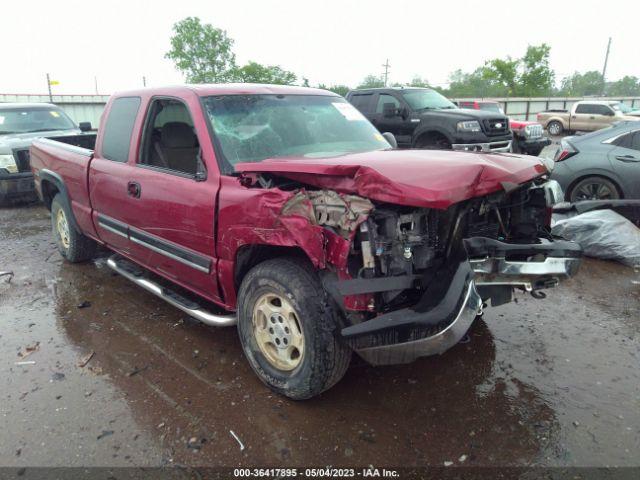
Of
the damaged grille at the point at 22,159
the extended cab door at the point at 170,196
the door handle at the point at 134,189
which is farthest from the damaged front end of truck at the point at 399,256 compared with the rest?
the damaged grille at the point at 22,159

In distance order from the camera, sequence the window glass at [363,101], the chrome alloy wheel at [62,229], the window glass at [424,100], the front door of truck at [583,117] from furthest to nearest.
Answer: the front door of truck at [583,117], the window glass at [363,101], the window glass at [424,100], the chrome alloy wheel at [62,229]

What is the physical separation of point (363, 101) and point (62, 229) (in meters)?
7.94

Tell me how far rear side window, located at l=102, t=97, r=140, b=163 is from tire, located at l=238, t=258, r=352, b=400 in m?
1.96

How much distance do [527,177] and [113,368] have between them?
3.05m

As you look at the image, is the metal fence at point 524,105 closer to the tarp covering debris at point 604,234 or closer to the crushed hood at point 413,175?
the tarp covering debris at point 604,234

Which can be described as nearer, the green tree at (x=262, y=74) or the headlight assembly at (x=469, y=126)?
the headlight assembly at (x=469, y=126)

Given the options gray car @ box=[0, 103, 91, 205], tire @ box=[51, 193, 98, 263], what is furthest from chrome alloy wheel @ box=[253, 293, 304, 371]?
gray car @ box=[0, 103, 91, 205]

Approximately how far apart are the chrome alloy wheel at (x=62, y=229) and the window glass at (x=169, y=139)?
2091 millimetres

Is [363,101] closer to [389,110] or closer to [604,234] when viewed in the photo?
[389,110]

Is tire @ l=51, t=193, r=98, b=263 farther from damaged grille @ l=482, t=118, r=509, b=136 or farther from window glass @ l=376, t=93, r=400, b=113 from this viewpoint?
damaged grille @ l=482, t=118, r=509, b=136


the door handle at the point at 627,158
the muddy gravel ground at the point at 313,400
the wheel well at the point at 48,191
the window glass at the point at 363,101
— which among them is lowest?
the muddy gravel ground at the point at 313,400

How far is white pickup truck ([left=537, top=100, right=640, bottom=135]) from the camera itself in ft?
70.7

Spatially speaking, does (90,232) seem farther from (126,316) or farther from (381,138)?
(381,138)

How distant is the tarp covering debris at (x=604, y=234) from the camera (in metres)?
5.37
